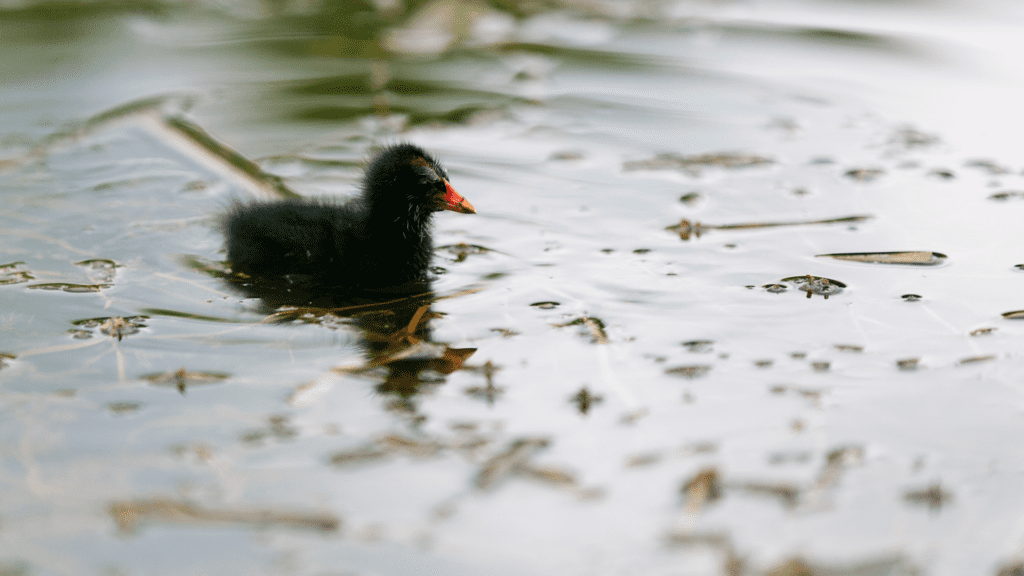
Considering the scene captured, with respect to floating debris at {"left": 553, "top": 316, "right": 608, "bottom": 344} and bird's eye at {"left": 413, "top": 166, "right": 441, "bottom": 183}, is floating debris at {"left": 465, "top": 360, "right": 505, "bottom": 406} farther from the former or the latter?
bird's eye at {"left": 413, "top": 166, "right": 441, "bottom": 183}

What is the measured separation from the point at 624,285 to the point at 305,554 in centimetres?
206

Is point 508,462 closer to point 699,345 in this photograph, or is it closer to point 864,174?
point 699,345

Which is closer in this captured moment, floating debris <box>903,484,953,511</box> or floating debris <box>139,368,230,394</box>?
floating debris <box>903,484,953,511</box>

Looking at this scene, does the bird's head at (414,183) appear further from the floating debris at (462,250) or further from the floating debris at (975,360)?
the floating debris at (975,360)

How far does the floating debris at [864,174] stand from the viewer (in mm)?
5371

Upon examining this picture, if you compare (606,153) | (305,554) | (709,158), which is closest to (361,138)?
(606,153)

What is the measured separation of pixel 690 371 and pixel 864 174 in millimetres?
2586

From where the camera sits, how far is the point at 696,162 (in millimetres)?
5691

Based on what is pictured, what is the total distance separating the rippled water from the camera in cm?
262

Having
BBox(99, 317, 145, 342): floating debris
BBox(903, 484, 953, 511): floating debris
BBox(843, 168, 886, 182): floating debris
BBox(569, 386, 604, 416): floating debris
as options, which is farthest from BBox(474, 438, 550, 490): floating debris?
BBox(843, 168, 886, 182): floating debris


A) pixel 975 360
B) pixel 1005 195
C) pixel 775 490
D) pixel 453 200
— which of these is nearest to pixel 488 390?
pixel 775 490

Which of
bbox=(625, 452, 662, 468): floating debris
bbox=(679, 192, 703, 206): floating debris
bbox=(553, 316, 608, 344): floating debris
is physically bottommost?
bbox=(625, 452, 662, 468): floating debris

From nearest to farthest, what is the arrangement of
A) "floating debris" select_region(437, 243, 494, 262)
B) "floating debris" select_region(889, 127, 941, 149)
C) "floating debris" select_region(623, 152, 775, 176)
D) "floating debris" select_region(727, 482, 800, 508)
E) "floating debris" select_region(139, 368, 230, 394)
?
"floating debris" select_region(727, 482, 800, 508) < "floating debris" select_region(139, 368, 230, 394) < "floating debris" select_region(437, 243, 494, 262) < "floating debris" select_region(623, 152, 775, 176) < "floating debris" select_region(889, 127, 941, 149)

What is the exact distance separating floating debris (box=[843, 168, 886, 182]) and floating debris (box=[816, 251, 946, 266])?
3.43 feet
